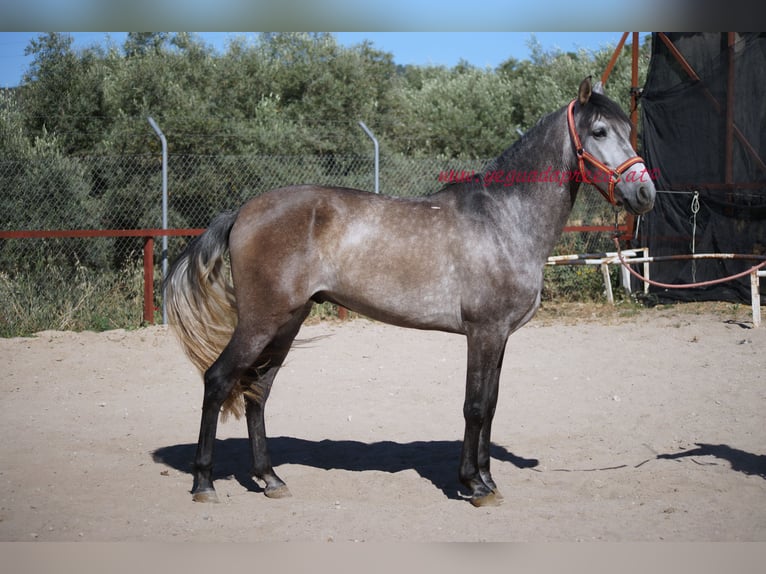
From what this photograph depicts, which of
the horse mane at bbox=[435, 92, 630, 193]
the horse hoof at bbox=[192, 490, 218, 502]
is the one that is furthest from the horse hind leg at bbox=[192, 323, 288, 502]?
the horse mane at bbox=[435, 92, 630, 193]

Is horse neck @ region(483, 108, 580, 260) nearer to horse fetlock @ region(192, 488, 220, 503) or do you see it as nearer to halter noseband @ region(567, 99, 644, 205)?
halter noseband @ region(567, 99, 644, 205)

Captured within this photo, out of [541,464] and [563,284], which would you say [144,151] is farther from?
[541,464]

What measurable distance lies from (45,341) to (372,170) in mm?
5707

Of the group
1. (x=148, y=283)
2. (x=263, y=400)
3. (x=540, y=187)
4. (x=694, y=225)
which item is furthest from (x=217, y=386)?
(x=694, y=225)

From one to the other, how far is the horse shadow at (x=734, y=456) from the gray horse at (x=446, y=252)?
1.54m

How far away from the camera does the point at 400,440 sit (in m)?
5.23

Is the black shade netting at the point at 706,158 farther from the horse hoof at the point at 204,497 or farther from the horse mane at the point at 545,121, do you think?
the horse hoof at the point at 204,497

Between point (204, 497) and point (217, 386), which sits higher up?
point (217, 386)

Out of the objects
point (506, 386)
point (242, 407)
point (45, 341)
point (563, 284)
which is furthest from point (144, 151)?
point (242, 407)

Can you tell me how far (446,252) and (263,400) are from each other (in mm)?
1370

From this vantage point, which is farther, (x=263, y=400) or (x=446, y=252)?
(x=263, y=400)

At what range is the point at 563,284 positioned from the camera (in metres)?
11.2

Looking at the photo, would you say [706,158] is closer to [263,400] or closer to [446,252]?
[446,252]

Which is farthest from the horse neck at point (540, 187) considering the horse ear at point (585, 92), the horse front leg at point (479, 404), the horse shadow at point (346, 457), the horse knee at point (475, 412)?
the horse shadow at point (346, 457)
